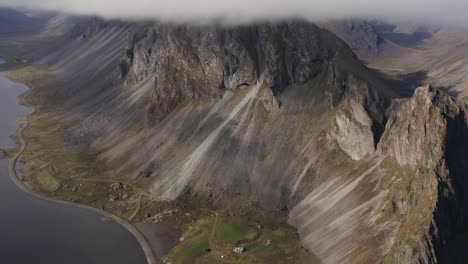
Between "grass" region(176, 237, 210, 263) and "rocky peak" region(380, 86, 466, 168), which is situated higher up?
"rocky peak" region(380, 86, 466, 168)

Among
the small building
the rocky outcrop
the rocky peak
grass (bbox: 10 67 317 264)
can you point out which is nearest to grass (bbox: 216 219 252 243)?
grass (bbox: 10 67 317 264)

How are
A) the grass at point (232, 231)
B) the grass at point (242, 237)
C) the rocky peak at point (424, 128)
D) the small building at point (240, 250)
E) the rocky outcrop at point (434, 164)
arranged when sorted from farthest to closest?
the grass at point (232, 231)
the small building at point (240, 250)
the grass at point (242, 237)
the rocky peak at point (424, 128)
the rocky outcrop at point (434, 164)

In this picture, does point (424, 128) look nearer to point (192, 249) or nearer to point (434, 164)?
point (434, 164)

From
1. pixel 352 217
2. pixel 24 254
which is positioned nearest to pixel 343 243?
pixel 352 217

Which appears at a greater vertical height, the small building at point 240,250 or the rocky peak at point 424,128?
the rocky peak at point 424,128

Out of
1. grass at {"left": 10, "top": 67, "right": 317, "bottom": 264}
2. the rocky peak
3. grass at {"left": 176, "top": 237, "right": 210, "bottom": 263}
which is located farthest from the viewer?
grass at {"left": 176, "top": 237, "right": 210, "bottom": 263}

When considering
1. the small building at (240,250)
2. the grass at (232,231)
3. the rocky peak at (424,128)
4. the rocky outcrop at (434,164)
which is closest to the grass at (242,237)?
the grass at (232,231)

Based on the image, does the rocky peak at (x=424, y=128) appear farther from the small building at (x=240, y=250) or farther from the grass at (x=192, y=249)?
the grass at (x=192, y=249)

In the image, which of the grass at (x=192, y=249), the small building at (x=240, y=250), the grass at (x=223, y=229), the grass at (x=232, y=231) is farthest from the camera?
the grass at (x=232, y=231)

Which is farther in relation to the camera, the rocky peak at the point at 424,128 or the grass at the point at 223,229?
the grass at the point at 223,229

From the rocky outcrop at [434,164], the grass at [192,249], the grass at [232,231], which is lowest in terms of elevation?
the grass at [192,249]

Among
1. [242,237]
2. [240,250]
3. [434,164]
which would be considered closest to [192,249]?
[240,250]

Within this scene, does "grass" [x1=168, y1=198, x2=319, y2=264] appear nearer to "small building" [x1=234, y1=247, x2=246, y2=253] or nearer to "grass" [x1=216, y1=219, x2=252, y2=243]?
"grass" [x1=216, y1=219, x2=252, y2=243]
